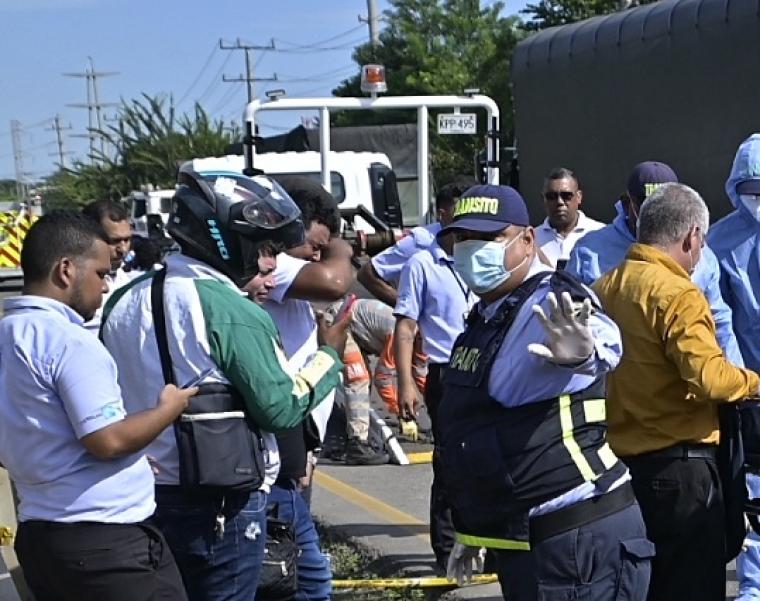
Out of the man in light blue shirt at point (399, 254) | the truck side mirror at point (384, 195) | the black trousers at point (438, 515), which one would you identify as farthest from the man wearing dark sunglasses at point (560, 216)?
the truck side mirror at point (384, 195)

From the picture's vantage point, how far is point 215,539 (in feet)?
11.1

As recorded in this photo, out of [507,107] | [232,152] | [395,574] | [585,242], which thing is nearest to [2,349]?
[585,242]

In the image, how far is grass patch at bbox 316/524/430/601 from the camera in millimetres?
5762

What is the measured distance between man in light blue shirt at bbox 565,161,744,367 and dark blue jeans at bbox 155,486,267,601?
2136mm

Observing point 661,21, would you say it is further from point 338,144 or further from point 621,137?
point 338,144

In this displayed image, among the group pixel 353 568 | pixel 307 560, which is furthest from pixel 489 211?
pixel 353 568

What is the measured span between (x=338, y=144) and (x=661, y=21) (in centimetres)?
1023

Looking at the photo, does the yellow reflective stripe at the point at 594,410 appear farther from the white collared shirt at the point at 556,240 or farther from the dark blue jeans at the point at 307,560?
the white collared shirt at the point at 556,240

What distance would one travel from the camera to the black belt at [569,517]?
3.23 meters

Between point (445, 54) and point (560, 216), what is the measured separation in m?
35.7

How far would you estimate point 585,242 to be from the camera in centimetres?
542

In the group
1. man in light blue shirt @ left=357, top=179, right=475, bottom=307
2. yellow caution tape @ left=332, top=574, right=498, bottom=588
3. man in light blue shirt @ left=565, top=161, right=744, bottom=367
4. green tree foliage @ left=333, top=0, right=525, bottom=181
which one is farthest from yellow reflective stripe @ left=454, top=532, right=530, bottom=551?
green tree foliage @ left=333, top=0, right=525, bottom=181

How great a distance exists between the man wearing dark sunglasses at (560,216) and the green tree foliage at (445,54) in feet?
93.6

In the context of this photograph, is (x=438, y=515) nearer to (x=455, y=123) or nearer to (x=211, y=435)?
(x=211, y=435)
